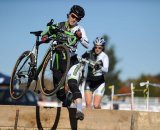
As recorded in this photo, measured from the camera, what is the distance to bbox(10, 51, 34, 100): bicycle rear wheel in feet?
30.8

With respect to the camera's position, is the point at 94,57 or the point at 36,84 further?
the point at 94,57

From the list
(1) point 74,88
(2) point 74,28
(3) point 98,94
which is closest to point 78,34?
(2) point 74,28

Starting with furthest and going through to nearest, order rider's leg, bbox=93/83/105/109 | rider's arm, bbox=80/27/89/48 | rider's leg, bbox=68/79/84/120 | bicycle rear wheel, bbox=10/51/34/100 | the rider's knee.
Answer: rider's leg, bbox=93/83/105/109, bicycle rear wheel, bbox=10/51/34/100, rider's arm, bbox=80/27/89/48, the rider's knee, rider's leg, bbox=68/79/84/120

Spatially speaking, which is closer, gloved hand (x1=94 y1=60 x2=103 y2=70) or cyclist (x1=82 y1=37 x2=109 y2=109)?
gloved hand (x1=94 y1=60 x2=103 y2=70)

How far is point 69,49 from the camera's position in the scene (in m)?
8.57

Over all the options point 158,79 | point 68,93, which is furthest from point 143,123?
point 158,79

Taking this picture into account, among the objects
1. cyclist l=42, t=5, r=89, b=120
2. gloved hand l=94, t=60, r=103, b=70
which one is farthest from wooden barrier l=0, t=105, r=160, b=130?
gloved hand l=94, t=60, r=103, b=70

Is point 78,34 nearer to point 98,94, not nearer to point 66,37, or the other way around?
point 66,37

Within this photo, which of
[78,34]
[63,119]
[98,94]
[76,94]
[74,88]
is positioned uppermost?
[78,34]

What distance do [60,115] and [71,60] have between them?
1125 mm

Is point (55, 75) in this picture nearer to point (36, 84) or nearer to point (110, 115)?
point (36, 84)

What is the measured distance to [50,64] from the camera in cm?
881

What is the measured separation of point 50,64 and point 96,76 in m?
2.66

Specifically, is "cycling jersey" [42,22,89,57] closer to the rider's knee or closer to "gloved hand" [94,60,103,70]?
the rider's knee
